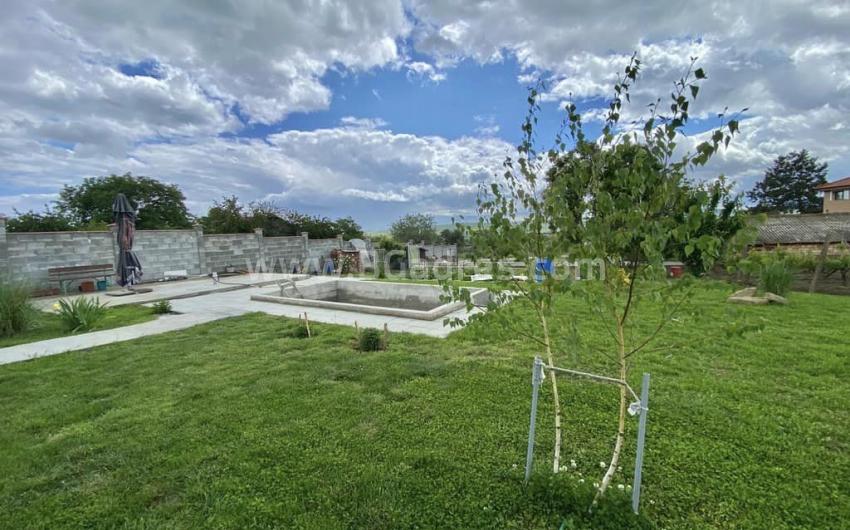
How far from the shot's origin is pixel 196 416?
10.2ft

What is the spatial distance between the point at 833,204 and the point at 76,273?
4562 cm

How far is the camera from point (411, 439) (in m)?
2.71

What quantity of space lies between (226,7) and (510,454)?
9269 mm

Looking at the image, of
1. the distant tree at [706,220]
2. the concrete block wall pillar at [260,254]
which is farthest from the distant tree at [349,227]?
the distant tree at [706,220]

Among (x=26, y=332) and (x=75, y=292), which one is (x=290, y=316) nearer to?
(x=26, y=332)

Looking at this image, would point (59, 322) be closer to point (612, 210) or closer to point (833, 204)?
point (612, 210)

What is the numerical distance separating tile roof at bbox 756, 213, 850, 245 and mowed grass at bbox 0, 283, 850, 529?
13.8 metres

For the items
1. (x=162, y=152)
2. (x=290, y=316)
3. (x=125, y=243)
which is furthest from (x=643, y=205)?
(x=162, y=152)

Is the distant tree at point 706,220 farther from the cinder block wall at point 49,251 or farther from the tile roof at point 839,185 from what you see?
the tile roof at point 839,185

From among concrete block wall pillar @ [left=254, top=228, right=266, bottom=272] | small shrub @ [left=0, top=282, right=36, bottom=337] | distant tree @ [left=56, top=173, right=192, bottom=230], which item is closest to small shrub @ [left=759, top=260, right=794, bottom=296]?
small shrub @ [left=0, top=282, right=36, bottom=337]

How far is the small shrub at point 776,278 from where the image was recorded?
775cm

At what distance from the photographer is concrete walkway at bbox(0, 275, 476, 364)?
525 cm

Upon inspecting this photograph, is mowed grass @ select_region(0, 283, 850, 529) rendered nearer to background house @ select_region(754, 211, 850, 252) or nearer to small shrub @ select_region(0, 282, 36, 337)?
small shrub @ select_region(0, 282, 36, 337)

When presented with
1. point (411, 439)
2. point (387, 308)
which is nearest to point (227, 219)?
point (387, 308)
